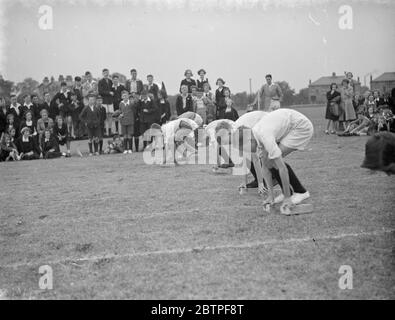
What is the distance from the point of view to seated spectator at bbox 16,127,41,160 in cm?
1599

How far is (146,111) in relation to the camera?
54.2ft

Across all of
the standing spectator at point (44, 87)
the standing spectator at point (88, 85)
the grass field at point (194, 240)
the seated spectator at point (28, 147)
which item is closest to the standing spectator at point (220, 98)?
the standing spectator at point (88, 85)

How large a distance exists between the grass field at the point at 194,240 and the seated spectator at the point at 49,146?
647 centimetres

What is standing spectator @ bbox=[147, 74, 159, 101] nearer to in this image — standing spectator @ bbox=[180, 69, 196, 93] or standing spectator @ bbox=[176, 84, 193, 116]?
standing spectator @ bbox=[180, 69, 196, 93]

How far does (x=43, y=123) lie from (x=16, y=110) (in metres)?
1.11

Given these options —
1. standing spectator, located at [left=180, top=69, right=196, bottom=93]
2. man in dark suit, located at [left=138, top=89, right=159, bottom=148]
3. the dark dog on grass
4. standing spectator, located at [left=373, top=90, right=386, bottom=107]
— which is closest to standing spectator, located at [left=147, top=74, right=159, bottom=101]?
man in dark suit, located at [left=138, top=89, right=159, bottom=148]

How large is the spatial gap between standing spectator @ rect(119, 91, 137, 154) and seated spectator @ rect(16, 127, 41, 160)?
292 centimetres

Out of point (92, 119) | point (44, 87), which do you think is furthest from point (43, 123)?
point (44, 87)

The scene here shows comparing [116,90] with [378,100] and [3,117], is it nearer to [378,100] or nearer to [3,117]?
[3,117]

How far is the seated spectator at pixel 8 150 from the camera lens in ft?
52.2

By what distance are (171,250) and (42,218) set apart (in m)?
2.68

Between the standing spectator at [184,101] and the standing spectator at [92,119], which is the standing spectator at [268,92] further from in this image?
the standing spectator at [92,119]
